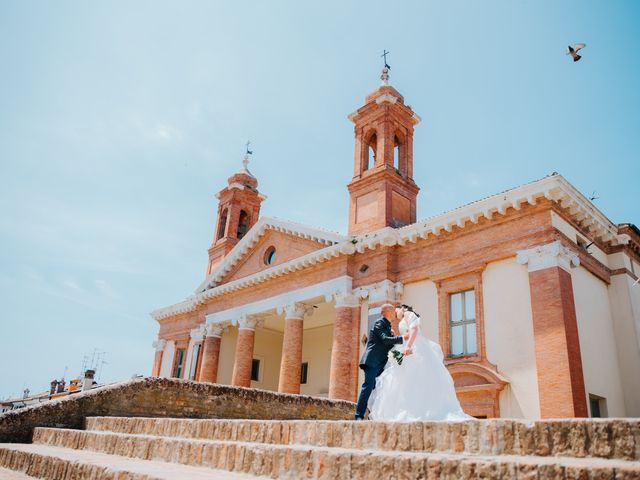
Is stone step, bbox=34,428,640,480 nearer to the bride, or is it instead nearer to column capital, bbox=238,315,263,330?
the bride

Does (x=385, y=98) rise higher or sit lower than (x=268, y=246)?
higher

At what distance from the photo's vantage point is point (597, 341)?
13.5 metres

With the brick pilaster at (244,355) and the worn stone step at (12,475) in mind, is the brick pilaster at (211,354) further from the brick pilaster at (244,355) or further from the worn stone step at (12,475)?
the worn stone step at (12,475)

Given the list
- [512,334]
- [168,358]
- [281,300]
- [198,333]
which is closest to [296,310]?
[281,300]

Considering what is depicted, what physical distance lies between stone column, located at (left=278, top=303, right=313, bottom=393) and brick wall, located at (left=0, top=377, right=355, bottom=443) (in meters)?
6.23

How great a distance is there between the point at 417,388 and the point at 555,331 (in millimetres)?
6648

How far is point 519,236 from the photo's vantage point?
1363 centimetres

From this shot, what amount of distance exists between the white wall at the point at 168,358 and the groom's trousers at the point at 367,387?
21139mm

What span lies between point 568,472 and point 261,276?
18333 millimetres

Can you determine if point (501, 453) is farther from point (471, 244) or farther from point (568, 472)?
point (471, 244)

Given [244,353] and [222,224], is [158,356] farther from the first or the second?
[244,353]

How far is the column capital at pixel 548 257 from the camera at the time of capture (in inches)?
501

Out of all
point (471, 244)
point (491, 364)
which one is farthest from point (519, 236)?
point (491, 364)

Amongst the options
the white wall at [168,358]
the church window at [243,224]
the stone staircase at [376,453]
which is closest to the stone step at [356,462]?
the stone staircase at [376,453]
